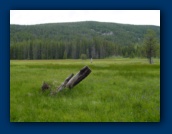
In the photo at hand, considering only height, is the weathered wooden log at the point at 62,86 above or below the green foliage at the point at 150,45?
below

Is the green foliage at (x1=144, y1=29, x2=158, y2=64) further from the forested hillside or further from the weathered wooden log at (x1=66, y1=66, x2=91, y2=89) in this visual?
the weathered wooden log at (x1=66, y1=66, x2=91, y2=89)

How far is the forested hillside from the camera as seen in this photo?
23.8 ft

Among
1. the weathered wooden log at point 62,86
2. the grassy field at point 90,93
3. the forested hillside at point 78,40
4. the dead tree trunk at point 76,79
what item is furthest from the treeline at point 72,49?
the weathered wooden log at point 62,86

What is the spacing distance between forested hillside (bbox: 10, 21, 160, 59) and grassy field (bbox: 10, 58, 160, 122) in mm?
178

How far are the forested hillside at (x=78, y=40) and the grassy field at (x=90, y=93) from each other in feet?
0.58

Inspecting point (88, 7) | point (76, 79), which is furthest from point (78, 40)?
point (76, 79)

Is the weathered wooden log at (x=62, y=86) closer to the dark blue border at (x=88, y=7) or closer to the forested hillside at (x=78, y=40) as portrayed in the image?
the forested hillside at (x=78, y=40)

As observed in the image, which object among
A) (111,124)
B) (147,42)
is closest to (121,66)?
(147,42)

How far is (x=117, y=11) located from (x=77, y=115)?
2.36 meters

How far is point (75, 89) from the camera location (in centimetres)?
736

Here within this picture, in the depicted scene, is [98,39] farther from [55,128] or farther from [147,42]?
[55,128]

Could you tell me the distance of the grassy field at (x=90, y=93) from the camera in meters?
6.91

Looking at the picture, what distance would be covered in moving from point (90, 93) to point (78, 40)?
1179 millimetres

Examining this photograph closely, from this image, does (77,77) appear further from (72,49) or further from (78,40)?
(78,40)
